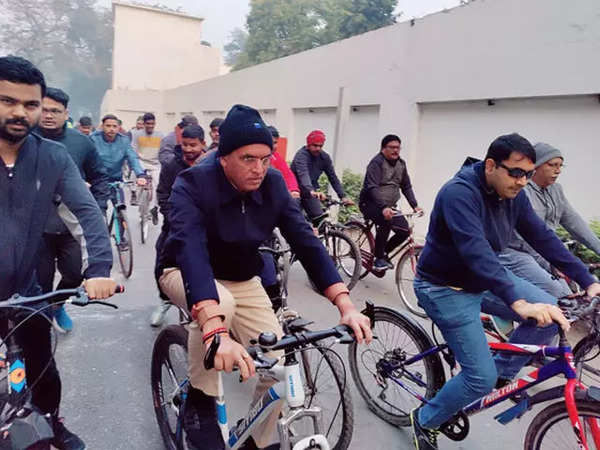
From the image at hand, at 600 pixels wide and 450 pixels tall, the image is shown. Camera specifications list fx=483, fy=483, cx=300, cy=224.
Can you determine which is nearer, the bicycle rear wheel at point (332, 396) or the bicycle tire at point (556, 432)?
the bicycle tire at point (556, 432)

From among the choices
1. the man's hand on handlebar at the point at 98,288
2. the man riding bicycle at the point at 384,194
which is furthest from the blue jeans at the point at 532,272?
the man's hand on handlebar at the point at 98,288

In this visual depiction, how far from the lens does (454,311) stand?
8.73 feet

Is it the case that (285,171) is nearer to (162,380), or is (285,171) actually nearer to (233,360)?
(162,380)

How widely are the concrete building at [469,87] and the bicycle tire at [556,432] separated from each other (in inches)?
207

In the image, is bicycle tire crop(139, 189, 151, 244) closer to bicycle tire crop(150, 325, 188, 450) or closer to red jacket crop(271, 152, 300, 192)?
red jacket crop(271, 152, 300, 192)

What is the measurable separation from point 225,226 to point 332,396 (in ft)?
3.71

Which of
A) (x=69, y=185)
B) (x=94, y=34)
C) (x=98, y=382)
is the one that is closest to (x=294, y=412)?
(x=69, y=185)

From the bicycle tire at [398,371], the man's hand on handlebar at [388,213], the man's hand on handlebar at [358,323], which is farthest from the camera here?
the man's hand on handlebar at [388,213]

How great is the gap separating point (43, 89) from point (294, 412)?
1.82 m

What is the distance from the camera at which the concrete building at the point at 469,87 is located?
6.75 m

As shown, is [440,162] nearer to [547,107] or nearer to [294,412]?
[547,107]

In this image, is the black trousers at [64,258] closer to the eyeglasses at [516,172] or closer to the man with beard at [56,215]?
the man with beard at [56,215]

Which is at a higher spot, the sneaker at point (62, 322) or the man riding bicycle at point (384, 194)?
the man riding bicycle at point (384, 194)

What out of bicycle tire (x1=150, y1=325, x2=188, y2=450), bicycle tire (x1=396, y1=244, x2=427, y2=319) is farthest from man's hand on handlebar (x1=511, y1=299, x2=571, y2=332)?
bicycle tire (x1=396, y1=244, x2=427, y2=319)
